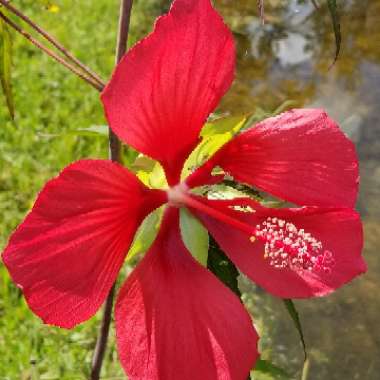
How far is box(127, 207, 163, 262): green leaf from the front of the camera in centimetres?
73

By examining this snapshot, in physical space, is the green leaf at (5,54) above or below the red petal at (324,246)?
above

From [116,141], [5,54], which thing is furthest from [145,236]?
[5,54]

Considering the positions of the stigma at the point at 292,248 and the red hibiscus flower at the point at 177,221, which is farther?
the stigma at the point at 292,248

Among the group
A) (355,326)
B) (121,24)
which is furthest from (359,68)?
(121,24)

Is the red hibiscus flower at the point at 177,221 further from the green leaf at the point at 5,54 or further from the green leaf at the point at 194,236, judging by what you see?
the green leaf at the point at 5,54

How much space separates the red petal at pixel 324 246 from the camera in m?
0.71

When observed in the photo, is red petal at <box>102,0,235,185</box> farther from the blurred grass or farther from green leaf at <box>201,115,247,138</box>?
the blurred grass

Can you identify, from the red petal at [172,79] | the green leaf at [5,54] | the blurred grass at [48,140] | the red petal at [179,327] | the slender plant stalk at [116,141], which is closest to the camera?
the red petal at [172,79]

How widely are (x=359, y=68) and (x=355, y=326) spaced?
170 centimetres

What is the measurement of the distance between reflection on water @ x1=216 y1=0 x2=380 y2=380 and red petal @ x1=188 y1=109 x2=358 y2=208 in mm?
1392

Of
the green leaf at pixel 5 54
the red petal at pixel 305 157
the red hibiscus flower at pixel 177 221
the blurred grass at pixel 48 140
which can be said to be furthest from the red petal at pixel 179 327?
the blurred grass at pixel 48 140

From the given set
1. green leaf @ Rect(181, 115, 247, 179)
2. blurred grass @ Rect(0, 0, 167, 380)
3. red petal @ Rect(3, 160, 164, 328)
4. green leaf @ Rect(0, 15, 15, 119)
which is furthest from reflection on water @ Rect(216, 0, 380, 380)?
red petal @ Rect(3, 160, 164, 328)

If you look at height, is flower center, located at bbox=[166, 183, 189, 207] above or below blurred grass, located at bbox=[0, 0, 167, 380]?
below

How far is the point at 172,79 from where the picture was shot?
0.61 meters
